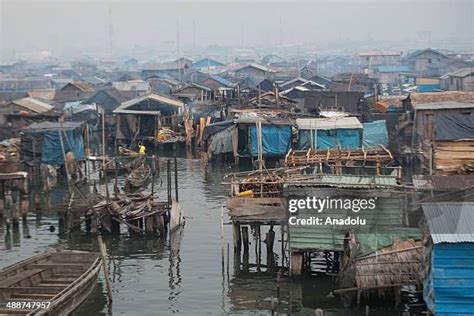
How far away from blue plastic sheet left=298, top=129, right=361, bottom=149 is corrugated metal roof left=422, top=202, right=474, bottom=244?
65.3ft

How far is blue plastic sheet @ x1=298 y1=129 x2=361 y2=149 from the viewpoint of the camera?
121ft

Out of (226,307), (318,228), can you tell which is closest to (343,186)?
(318,228)

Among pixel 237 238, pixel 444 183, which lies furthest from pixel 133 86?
pixel 444 183

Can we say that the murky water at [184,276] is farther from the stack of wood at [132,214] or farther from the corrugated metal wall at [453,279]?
the corrugated metal wall at [453,279]

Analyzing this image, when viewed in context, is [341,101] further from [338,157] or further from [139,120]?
[338,157]

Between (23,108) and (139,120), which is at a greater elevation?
(23,108)

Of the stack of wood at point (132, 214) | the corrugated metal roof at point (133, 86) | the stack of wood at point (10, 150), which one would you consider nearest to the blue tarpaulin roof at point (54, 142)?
the stack of wood at point (10, 150)

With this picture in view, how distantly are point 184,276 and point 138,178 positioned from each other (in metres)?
13.1

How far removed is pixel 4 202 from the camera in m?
30.5

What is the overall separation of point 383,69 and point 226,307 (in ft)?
223

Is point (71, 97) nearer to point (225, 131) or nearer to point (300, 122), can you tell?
point (225, 131)

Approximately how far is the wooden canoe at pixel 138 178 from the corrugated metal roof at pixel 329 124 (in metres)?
7.42

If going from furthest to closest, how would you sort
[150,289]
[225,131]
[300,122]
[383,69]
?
[383,69] < [225,131] < [300,122] < [150,289]

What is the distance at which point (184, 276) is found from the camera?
22219 millimetres
